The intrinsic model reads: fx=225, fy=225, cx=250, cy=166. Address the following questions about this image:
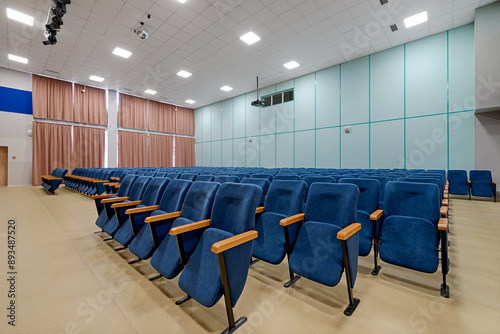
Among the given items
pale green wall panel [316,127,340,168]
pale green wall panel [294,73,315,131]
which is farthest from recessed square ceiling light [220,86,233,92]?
pale green wall panel [316,127,340,168]

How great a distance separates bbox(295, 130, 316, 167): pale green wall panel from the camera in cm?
1002

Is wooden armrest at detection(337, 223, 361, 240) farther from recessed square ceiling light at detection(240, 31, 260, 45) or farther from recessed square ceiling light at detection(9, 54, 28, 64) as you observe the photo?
recessed square ceiling light at detection(9, 54, 28, 64)

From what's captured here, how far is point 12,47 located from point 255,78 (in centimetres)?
910

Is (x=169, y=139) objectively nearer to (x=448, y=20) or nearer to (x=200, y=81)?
(x=200, y=81)

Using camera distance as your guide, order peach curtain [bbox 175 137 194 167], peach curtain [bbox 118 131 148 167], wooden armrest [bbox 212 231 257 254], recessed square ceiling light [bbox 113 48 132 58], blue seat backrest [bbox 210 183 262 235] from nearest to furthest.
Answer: wooden armrest [bbox 212 231 257 254] → blue seat backrest [bbox 210 183 262 235] → recessed square ceiling light [bbox 113 48 132 58] → peach curtain [bbox 118 131 148 167] → peach curtain [bbox 175 137 194 167]

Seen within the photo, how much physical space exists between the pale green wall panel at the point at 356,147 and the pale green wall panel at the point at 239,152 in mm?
5590

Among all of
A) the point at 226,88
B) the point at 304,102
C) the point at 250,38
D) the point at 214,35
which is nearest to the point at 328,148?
the point at 304,102

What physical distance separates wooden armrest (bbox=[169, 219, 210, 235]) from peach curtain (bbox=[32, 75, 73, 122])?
1355 centimetres

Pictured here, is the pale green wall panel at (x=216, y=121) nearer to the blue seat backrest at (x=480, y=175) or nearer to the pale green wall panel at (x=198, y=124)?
the pale green wall panel at (x=198, y=124)

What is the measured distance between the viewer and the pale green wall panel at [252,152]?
40.2 feet

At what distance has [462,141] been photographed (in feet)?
22.0

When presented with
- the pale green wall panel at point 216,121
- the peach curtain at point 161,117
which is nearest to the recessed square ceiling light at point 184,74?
the pale green wall panel at point 216,121

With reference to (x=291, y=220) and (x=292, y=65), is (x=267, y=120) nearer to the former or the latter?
(x=292, y=65)

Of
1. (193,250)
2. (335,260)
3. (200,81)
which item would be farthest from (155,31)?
(335,260)
